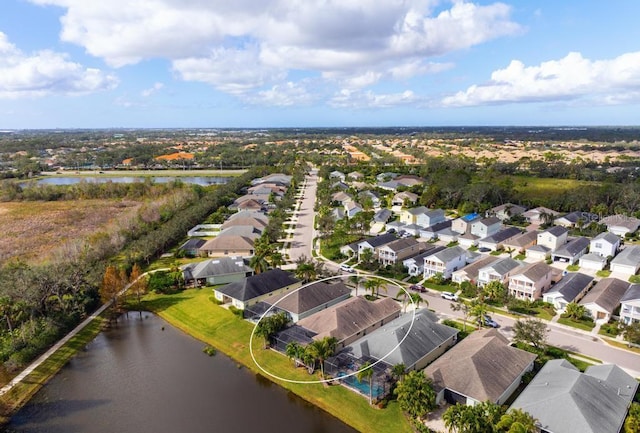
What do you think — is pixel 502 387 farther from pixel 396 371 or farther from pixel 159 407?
pixel 159 407

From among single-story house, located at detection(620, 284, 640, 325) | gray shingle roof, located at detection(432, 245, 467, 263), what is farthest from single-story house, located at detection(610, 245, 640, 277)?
gray shingle roof, located at detection(432, 245, 467, 263)

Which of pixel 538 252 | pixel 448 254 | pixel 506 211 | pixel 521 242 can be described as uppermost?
pixel 448 254

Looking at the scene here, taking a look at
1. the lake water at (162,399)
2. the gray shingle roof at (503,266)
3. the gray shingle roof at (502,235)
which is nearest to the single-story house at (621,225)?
the gray shingle roof at (502,235)

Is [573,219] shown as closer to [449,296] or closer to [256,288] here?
[449,296]

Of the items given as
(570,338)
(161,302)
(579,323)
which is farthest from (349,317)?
(161,302)

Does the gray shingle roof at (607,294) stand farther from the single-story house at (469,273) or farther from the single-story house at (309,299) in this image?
the single-story house at (309,299)

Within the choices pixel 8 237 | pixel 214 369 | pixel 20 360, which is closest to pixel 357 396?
pixel 214 369

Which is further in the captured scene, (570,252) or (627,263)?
(570,252)
